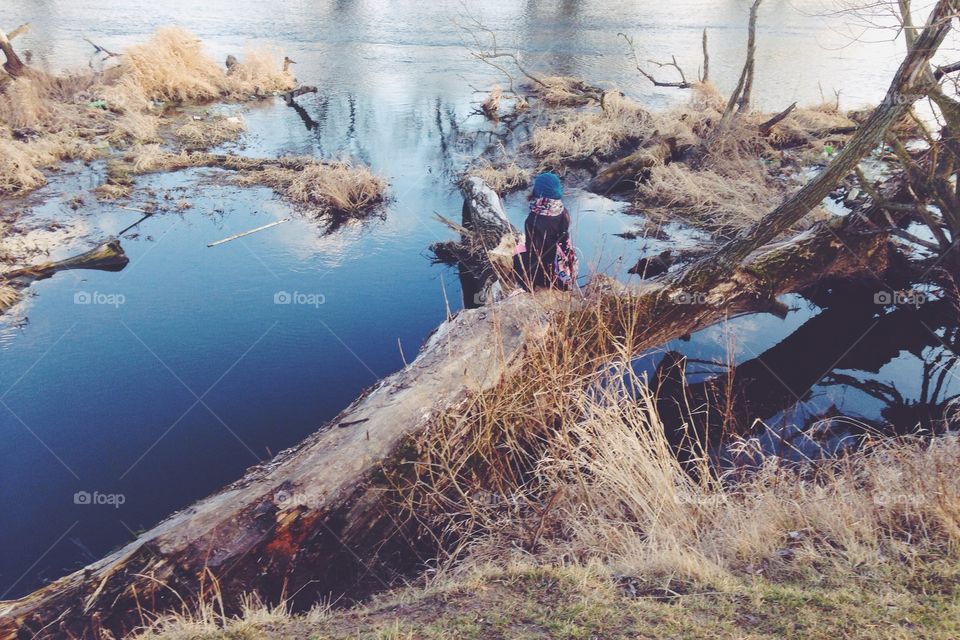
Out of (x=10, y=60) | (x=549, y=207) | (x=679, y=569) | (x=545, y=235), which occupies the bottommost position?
(x=679, y=569)

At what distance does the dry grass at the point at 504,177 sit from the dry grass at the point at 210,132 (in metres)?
5.18

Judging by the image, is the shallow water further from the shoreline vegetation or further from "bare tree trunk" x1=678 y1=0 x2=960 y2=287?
"bare tree trunk" x1=678 y1=0 x2=960 y2=287

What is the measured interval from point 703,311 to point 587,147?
6577 millimetres

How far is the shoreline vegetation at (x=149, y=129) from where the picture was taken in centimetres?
887

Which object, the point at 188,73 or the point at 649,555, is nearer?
the point at 649,555

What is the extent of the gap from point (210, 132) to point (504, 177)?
617 cm

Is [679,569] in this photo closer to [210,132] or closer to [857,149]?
[857,149]

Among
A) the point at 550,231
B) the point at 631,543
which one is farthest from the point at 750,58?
the point at 631,543

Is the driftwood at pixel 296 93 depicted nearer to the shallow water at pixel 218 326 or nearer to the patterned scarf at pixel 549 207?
the shallow water at pixel 218 326

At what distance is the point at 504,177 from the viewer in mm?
9789

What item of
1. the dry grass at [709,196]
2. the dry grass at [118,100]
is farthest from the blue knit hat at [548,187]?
the dry grass at [118,100]

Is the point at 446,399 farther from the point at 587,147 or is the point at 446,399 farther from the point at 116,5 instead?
the point at 116,5

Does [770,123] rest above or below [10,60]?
below

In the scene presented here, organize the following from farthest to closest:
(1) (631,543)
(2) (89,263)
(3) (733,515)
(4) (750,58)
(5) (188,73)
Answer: (5) (188,73), (4) (750,58), (2) (89,263), (3) (733,515), (1) (631,543)
